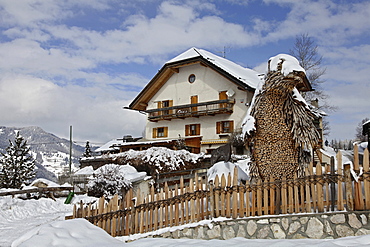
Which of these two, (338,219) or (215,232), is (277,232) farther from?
(215,232)

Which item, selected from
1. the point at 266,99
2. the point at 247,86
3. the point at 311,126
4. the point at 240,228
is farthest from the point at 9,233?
the point at 247,86

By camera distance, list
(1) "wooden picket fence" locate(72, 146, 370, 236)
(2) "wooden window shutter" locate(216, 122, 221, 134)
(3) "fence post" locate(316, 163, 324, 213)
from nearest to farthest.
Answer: (1) "wooden picket fence" locate(72, 146, 370, 236) < (3) "fence post" locate(316, 163, 324, 213) < (2) "wooden window shutter" locate(216, 122, 221, 134)

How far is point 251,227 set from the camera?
25.5 ft

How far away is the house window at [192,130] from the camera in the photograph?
107ft

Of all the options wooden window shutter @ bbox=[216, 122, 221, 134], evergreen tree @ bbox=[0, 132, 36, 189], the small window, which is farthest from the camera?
evergreen tree @ bbox=[0, 132, 36, 189]

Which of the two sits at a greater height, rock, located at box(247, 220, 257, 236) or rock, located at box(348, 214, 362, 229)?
rock, located at box(348, 214, 362, 229)

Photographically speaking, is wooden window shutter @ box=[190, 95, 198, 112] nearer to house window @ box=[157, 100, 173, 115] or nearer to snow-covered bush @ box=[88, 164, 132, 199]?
house window @ box=[157, 100, 173, 115]

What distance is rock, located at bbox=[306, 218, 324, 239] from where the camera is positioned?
7.14 meters

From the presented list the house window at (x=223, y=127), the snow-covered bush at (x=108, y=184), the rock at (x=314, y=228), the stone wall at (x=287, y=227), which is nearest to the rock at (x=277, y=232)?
the stone wall at (x=287, y=227)

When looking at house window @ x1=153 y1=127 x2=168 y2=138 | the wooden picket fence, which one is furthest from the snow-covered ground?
house window @ x1=153 y1=127 x2=168 y2=138

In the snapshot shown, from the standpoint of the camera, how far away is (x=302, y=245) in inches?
253

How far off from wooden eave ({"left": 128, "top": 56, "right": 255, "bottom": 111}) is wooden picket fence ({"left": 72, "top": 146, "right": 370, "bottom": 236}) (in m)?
21.7

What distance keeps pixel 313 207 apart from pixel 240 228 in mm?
1582

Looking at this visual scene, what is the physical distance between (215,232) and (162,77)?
27.7m
